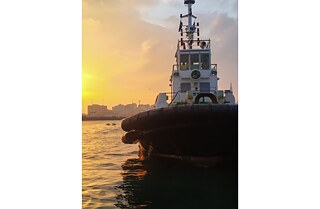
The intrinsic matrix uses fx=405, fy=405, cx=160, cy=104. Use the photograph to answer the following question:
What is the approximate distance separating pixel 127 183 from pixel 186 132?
2.16 ft

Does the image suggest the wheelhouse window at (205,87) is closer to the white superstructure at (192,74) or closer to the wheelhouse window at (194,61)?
the white superstructure at (192,74)

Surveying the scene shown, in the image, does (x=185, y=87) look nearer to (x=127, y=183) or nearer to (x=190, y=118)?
(x=190, y=118)

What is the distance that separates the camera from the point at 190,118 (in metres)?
3.00

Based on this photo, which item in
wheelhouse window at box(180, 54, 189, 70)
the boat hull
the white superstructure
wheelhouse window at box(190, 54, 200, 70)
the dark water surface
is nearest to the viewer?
the dark water surface

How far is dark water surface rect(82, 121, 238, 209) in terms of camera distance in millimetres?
2346

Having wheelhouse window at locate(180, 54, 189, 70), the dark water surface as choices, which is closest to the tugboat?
wheelhouse window at locate(180, 54, 189, 70)

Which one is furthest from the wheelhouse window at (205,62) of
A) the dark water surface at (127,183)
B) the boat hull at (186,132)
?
the dark water surface at (127,183)

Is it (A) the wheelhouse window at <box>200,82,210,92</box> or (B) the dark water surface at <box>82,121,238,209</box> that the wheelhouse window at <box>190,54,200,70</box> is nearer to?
(A) the wheelhouse window at <box>200,82,210,92</box>

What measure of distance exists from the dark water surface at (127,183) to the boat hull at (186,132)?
15 cm

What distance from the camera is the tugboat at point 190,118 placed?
2.60m

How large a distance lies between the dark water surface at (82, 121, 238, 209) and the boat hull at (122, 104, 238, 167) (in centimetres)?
15

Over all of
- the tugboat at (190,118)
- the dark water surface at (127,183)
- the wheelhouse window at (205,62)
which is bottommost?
the dark water surface at (127,183)

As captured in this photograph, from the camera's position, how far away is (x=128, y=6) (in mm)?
2434
